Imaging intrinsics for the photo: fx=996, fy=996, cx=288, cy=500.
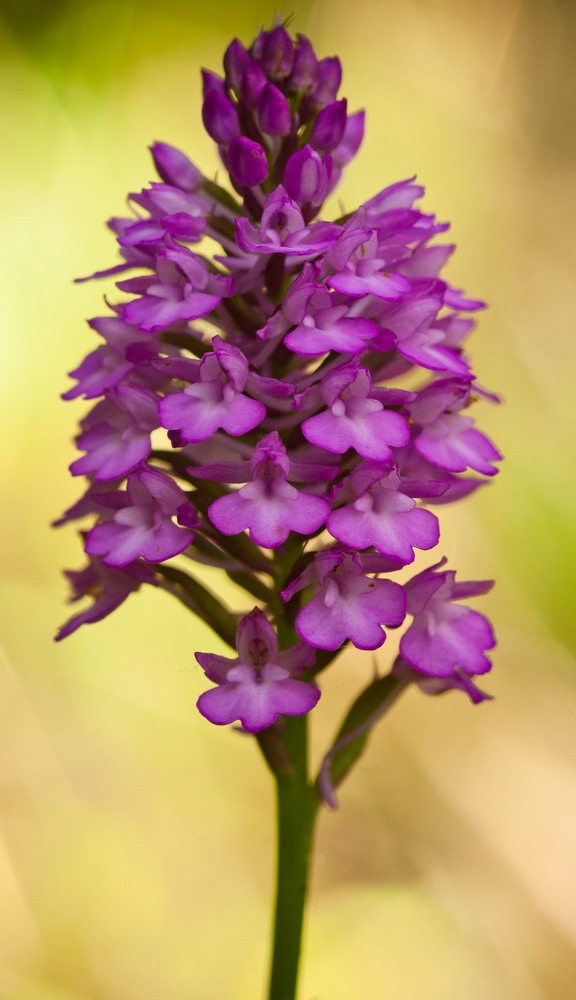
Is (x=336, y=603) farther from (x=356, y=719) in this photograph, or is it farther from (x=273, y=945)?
(x=273, y=945)

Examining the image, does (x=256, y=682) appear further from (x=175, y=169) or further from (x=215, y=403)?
(x=175, y=169)

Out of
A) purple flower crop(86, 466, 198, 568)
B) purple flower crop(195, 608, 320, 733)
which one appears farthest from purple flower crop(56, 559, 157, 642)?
purple flower crop(195, 608, 320, 733)

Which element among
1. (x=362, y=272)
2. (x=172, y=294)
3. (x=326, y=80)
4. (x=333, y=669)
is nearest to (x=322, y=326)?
(x=362, y=272)

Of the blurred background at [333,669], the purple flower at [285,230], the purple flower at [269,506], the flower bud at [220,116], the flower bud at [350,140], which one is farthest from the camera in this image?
the blurred background at [333,669]

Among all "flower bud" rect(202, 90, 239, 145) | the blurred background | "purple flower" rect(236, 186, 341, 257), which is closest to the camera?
"purple flower" rect(236, 186, 341, 257)

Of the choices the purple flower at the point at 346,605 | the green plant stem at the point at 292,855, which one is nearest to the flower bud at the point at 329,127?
the purple flower at the point at 346,605

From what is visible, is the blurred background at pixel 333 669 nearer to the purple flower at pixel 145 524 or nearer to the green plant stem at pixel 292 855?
the green plant stem at pixel 292 855

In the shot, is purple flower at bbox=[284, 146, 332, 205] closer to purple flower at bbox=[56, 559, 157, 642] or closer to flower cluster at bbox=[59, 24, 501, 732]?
flower cluster at bbox=[59, 24, 501, 732]
